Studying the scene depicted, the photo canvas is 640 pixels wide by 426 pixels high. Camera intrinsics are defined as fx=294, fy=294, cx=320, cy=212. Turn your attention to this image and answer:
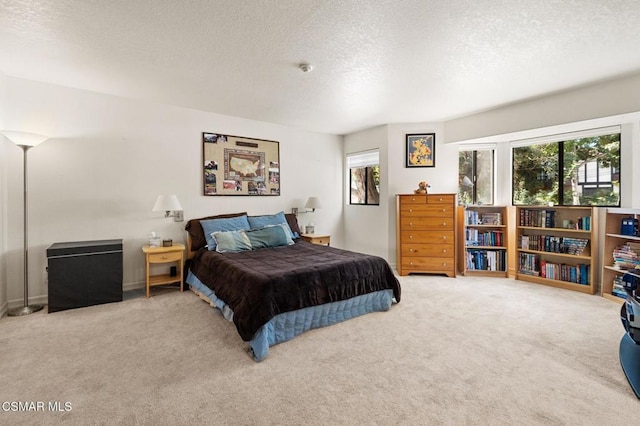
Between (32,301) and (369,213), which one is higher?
(369,213)

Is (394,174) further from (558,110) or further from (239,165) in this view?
(239,165)

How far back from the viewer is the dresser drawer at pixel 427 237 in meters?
4.69

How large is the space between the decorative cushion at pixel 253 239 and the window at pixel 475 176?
10.5ft

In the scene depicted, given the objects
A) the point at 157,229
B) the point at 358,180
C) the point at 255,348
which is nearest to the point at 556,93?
the point at 358,180

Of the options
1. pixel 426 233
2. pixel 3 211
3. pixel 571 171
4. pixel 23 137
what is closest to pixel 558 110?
pixel 571 171

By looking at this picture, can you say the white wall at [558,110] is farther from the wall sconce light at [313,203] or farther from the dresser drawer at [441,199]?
the wall sconce light at [313,203]

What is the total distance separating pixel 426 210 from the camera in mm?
4758

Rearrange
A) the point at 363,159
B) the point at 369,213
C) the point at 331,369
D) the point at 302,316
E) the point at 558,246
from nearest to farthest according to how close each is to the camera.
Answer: the point at 331,369
the point at 302,316
the point at 558,246
the point at 369,213
the point at 363,159

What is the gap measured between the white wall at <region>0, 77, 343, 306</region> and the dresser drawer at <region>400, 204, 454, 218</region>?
2480 millimetres

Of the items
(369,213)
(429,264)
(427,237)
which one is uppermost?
(369,213)

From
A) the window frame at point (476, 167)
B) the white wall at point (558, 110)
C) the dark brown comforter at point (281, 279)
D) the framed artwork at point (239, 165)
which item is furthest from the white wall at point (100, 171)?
the window frame at point (476, 167)

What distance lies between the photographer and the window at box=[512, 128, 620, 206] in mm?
3949

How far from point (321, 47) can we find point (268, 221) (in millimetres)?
2747

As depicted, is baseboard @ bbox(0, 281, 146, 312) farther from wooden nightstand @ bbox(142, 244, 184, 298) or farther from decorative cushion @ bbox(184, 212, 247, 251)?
decorative cushion @ bbox(184, 212, 247, 251)
